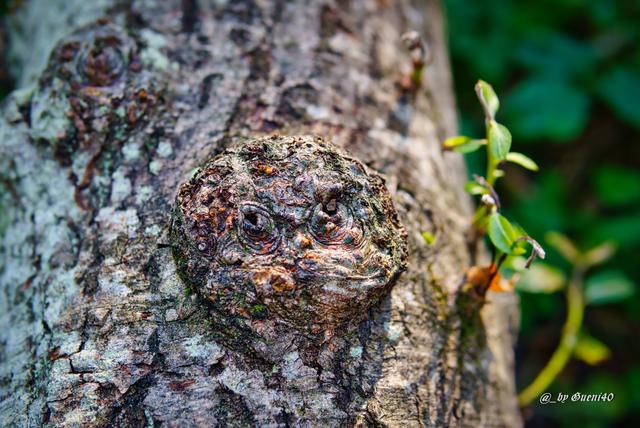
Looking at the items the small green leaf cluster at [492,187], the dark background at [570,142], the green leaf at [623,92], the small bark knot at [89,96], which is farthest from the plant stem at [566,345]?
the small bark knot at [89,96]

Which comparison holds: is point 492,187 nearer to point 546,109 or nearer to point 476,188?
point 476,188

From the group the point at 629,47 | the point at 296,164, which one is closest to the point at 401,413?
the point at 296,164

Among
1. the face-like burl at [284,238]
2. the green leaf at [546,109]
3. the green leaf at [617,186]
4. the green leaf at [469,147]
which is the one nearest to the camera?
the face-like burl at [284,238]

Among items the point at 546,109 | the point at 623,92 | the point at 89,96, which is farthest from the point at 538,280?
the point at 89,96

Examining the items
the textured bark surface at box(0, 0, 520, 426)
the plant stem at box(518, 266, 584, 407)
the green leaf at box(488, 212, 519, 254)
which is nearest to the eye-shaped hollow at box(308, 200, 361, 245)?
the textured bark surface at box(0, 0, 520, 426)

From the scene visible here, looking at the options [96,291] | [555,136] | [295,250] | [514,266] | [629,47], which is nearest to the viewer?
[295,250]

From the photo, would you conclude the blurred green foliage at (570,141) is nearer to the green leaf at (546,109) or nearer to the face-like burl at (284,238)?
the green leaf at (546,109)

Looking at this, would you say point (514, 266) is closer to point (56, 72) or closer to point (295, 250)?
point (295, 250)
